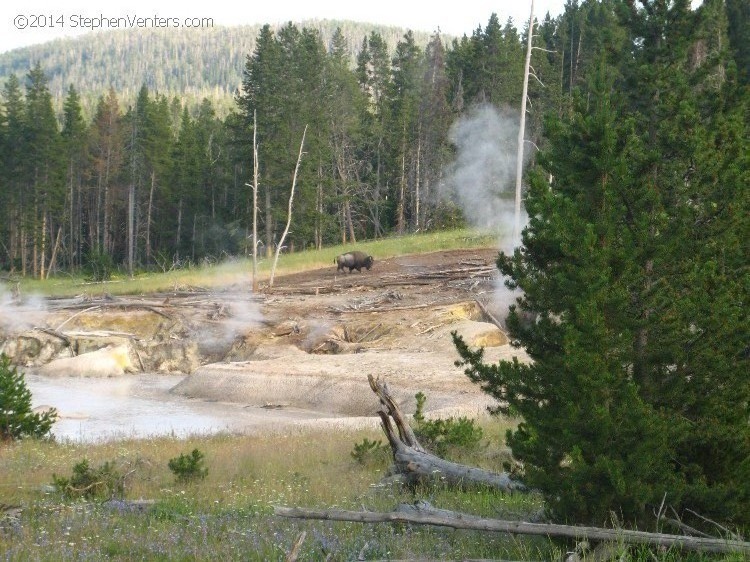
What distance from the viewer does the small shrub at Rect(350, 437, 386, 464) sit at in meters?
12.4

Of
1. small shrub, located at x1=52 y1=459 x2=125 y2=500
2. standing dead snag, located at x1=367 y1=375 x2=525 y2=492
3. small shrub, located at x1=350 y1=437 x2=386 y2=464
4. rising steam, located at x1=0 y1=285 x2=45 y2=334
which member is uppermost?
standing dead snag, located at x1=367 y1=375 x2=525 y2=492

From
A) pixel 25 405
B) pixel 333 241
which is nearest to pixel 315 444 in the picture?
pixel 25 405

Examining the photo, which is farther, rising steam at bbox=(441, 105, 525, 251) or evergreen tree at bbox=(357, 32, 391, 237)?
evergreen tree at bbox=(357, 32, 391, 237)

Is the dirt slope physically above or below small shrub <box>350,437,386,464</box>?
below

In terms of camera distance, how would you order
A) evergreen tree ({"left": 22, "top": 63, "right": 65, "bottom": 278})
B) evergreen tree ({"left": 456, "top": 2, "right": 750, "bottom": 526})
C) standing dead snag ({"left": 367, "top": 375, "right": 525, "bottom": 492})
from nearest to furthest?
1. evergreen tree ({"left": 456, "top": 2, "right": 750, "bottom": 526})
2. standing dead snag ({"left": 367, "top": 375, "right": 525, "bottom": 492})
3. evergreen tree ({"left": 22, "top": 63, "right": 65, "bottom": 278})

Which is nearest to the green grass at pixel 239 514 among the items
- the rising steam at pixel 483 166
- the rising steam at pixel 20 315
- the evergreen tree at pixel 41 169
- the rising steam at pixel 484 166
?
the rising steam at pixel 20 315

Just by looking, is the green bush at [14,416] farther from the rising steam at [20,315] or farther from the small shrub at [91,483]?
the rising steam at [20,315]

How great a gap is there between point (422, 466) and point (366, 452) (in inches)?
102

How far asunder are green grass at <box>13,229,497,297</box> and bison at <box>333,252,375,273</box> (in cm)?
400

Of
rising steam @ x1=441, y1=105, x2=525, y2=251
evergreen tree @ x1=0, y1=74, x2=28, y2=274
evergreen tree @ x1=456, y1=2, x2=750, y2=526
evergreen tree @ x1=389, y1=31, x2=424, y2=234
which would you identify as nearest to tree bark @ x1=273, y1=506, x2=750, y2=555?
evergreen tree @ x1=456, y1=2, x2=750, y2=526

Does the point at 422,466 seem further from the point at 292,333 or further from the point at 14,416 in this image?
the point at 292,333

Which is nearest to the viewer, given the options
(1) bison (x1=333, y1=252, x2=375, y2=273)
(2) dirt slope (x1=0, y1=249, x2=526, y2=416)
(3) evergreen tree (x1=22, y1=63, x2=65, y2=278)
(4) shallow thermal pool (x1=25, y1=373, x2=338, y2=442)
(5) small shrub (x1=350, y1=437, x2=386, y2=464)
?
(5) small shrub (x1=350, y1=437, x2=386, y2=464)

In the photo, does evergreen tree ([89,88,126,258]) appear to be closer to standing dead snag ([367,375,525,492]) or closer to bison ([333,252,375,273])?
bison ([333,252,375,273])

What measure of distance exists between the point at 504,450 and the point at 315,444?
3.52 meters
